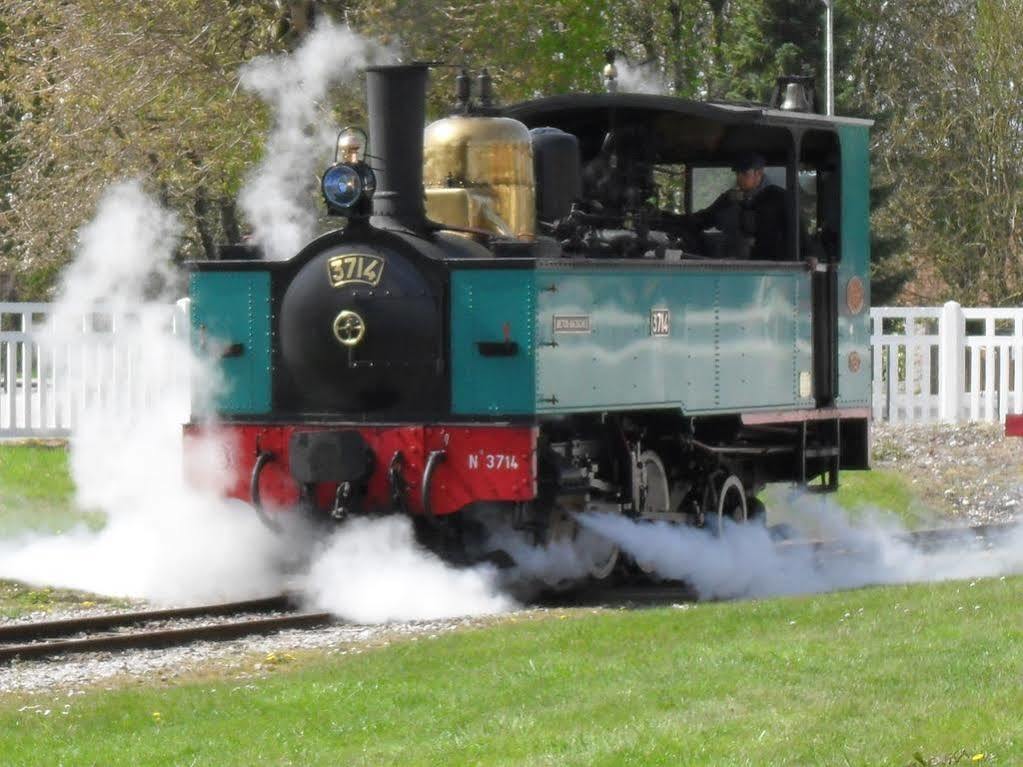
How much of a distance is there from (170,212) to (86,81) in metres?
5.46

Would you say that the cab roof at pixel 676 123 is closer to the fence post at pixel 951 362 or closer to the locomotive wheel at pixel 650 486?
the locomotive wheel at pixel 650 486

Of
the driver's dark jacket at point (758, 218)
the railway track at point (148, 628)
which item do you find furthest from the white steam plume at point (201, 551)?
the driver's dark jacket at point (758, 218)

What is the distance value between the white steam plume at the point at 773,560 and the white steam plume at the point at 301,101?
6.52 meters

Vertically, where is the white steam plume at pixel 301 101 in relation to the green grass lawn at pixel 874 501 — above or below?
above

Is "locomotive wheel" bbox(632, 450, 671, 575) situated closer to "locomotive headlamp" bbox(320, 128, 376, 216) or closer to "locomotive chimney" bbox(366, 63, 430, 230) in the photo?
"locomotive chimney" bbox(366, 63, 430, 230)

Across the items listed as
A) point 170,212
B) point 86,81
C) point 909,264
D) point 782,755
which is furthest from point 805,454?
point 909,264

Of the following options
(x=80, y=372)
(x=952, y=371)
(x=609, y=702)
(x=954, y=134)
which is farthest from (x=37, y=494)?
(x=954, y=134)

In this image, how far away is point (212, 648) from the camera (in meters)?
10.0

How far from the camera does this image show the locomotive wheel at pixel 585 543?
38.3 ft

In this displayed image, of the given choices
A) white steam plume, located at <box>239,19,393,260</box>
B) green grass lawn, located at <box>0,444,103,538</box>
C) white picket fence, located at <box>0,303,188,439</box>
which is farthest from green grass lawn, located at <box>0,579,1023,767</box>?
white picket fence, located at <box>0,303,188,439</box>

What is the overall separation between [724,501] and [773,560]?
1.72ft

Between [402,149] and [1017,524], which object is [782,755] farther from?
[1017,524]

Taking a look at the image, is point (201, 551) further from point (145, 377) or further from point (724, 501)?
point (145, 377)

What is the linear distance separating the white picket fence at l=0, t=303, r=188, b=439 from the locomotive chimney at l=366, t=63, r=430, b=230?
28.2 ft
